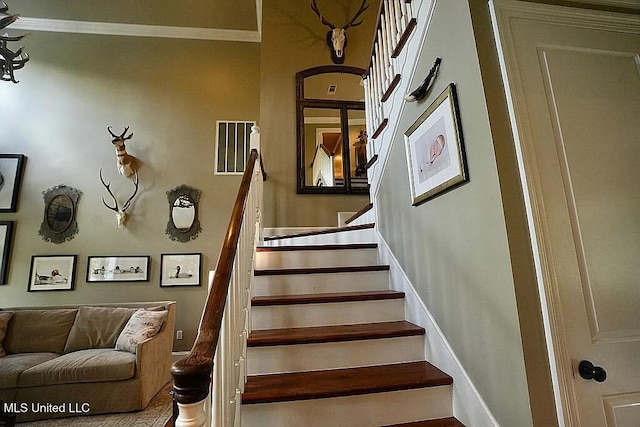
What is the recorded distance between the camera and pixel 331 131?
14.2 feet

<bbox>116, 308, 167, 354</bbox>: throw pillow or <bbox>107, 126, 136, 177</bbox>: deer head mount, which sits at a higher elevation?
<bbox>107, 126, 136, 177</bbox>: deer head mount

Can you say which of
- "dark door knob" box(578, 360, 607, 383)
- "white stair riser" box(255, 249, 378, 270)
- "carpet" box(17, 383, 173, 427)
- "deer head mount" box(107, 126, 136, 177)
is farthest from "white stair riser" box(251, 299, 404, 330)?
"deer head mount" box(107, 126, 136, 177)

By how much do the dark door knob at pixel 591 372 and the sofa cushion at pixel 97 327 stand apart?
384cm

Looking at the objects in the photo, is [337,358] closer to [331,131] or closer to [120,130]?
[331,131]

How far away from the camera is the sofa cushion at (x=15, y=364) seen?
2543 mm

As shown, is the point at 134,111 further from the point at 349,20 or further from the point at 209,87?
the point at 349,20

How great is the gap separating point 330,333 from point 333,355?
11cm

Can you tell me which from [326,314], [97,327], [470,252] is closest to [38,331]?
[97,327]

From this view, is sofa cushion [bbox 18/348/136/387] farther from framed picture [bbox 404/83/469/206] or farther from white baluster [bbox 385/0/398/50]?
white baluster [bbox 385/0/398/50]

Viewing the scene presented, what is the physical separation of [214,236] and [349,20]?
12.9 ft

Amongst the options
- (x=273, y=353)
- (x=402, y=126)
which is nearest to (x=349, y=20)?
(x=402, y=126)

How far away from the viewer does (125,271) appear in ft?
13.8

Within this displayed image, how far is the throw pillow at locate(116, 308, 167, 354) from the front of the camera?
2885 mm

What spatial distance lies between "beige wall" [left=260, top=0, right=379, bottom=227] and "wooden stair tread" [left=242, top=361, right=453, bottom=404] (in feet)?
8.31
